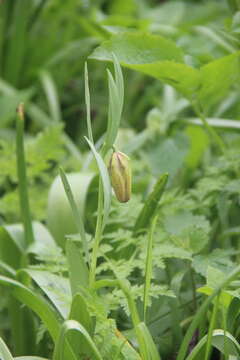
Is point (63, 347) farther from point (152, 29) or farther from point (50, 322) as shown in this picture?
point (152, 29)

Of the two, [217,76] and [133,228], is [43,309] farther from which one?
[217,76]

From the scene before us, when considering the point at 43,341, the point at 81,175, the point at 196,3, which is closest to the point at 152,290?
the point at 43,341

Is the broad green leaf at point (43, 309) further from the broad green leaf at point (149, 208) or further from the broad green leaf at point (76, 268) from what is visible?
the broad green leaf at point (149, 208)

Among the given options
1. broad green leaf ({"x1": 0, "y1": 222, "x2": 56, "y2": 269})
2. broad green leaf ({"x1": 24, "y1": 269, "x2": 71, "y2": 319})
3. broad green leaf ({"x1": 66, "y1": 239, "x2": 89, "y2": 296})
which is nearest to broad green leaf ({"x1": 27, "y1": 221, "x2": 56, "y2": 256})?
broad green leaf ({"x1": 0, "y1": 222, "x2": 56, "y2": 269})

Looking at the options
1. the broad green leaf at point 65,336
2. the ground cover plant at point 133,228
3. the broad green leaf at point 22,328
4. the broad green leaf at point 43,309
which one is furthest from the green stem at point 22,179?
the broad green leaf at point 65,336

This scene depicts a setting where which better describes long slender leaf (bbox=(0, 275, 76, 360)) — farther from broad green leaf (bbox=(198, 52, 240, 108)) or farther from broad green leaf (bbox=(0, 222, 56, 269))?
broad green leaf (bbox=(198, 52, 240, 108))
